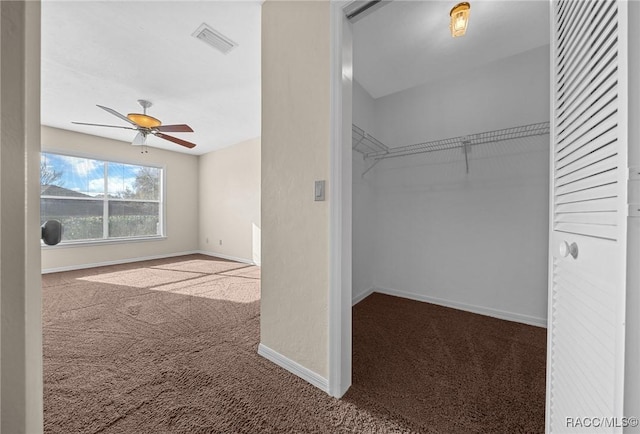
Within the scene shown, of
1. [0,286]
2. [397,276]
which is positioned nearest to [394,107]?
[397,276]

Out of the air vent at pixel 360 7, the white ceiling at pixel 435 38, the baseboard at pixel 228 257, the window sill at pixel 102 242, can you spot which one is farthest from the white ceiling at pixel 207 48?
the baseboard at pixel 228 257

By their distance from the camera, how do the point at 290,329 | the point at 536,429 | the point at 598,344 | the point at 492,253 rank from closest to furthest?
the point at 598,344 < the point at 536,429 < the point at 290,329 < the point at 492,253

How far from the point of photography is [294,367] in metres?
1.52

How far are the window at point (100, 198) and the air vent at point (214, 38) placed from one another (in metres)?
3.87

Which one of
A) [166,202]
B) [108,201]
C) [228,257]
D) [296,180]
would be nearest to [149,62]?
[296,180]

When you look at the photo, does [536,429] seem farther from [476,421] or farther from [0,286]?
[0,286]

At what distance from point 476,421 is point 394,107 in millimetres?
2931

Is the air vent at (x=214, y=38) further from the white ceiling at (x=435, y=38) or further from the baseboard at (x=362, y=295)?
the baseboard at (x=362, y=295)

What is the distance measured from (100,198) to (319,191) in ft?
16.6

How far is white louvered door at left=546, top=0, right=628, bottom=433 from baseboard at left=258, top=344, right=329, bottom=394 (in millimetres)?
990

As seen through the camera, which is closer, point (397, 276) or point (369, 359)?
point (369, 359)

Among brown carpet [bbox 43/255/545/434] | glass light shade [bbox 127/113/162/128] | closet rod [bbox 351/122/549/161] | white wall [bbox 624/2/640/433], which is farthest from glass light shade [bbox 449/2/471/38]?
glass light shade [bbox 127/113/162/128]

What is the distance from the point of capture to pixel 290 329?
1557mm

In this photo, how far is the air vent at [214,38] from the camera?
1.92 m
